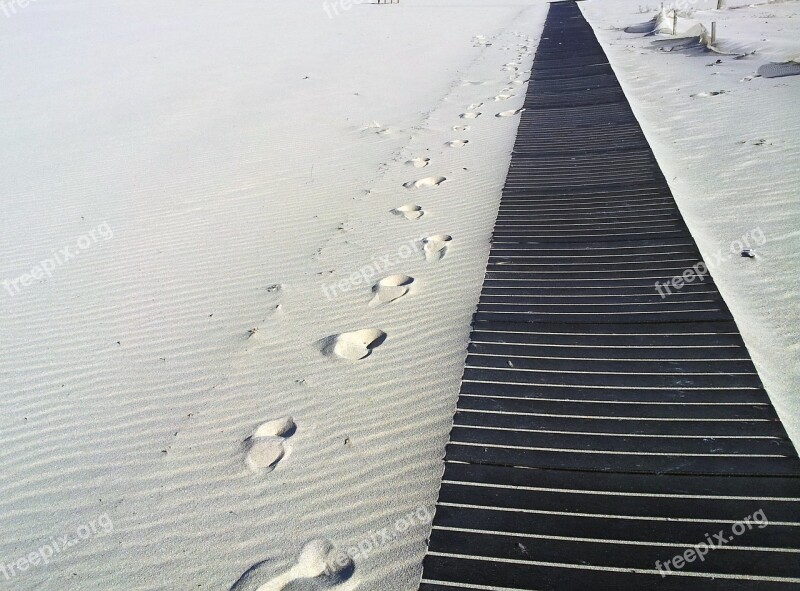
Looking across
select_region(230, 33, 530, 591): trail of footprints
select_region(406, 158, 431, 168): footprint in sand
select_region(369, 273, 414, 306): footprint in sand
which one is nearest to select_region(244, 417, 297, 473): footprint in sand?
select_region(230, 33, 530, 591): trail of footprints

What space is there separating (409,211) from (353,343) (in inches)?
94.0

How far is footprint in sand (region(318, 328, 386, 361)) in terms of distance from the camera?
4.07 metres

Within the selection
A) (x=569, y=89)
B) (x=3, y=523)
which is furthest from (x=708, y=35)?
(x=3, y=523)

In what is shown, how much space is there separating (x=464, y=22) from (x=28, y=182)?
19757 mm

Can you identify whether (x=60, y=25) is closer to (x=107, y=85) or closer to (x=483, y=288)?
(x=107, y=85)

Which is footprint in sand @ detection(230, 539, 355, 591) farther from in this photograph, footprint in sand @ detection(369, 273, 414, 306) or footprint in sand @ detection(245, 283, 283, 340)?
footprint in sand @ detection(369, 273, 414, 306)

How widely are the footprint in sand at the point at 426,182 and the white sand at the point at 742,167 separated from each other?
239 cm

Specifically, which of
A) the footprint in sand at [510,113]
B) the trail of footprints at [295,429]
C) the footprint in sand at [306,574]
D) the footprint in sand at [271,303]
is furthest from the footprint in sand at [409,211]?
the footprint in sand at [510,113]

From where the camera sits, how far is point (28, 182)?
25.1 feet

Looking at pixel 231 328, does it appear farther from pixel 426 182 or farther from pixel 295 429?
pixel 426 182

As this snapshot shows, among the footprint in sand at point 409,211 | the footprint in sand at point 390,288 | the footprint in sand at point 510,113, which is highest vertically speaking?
the footprint in sand at point 390,288

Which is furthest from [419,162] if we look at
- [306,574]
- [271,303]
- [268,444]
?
[306,574]

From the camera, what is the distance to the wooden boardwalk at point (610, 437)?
2520 millimetres

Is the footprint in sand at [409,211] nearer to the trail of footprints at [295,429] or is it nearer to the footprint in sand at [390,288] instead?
the trail of footprints at [295,429]
